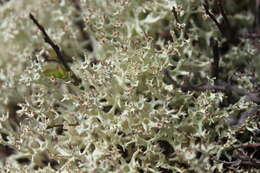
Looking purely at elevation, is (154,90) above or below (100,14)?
below

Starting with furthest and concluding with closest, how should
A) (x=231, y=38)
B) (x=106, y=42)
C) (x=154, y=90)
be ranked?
1. (x=231, y=38)
2. (x=106, y=42)
3. (x=154, y=90)

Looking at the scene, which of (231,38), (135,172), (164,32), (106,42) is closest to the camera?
(135,172)

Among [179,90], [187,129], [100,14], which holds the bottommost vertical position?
[187,129]

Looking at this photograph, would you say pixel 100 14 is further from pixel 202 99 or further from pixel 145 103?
pixel 202 99

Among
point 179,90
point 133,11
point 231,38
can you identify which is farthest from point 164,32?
point 179,90

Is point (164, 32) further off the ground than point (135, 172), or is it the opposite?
point (164, 32)

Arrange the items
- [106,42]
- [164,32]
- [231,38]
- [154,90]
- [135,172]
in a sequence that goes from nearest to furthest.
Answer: [135,172] → [154,90] → [106,42] → [231,38] → [164,32]

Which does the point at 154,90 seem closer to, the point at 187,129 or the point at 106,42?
the point at 187,129

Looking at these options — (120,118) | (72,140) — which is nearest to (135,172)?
(120,118)

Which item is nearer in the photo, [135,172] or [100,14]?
[135,172]
